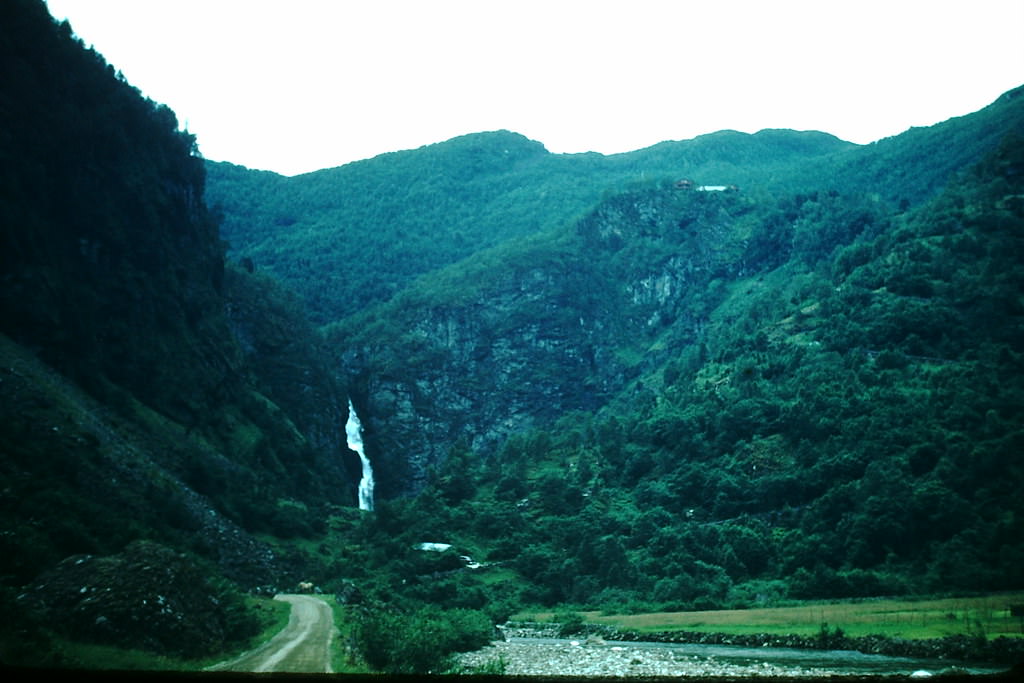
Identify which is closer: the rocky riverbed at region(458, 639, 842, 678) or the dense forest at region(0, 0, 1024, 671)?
the rocky riverbed at region(458, 639, 842, 678)

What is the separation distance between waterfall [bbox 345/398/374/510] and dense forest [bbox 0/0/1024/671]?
261 cm

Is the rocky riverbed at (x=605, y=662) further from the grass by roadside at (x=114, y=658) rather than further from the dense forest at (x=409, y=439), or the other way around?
the grass by roadside at (x=114, y=658)

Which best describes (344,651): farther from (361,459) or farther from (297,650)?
(361,459)

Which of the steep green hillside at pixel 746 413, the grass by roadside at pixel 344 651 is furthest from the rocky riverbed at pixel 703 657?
the steep green hillside at pixel 746 413

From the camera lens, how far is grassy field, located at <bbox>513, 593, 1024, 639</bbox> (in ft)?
116

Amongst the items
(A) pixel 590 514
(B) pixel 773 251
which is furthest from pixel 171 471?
(B) pixel 773 251

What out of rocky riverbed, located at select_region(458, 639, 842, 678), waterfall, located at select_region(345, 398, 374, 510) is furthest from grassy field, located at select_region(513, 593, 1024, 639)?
waterfall, located at select_region(345, 398, 374, 510)

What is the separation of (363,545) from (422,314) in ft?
270

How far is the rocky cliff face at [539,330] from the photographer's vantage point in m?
139

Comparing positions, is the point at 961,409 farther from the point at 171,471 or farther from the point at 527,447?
the point at 171,471

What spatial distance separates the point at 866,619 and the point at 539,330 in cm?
11774

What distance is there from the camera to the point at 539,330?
157m

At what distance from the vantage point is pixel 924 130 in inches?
7736

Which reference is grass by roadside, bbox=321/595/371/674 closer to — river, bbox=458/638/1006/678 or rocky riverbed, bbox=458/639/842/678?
rocky riverbed, bbox=458/639/842/678
